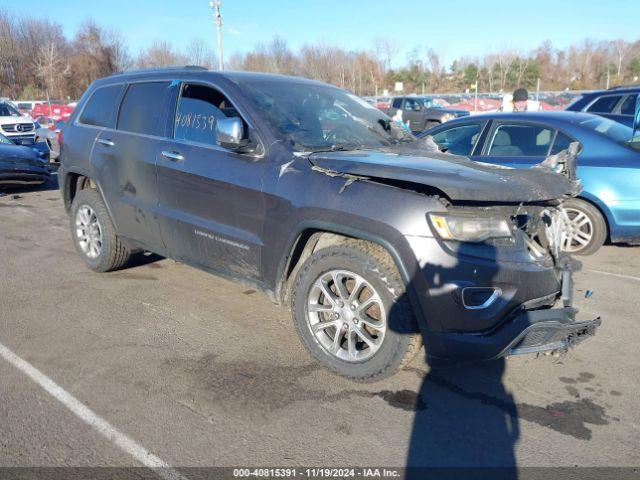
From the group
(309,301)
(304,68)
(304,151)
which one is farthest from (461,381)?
(304,68)

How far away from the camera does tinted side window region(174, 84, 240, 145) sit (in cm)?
401

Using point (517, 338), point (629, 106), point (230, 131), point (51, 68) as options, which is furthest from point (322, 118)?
point (51, 68)

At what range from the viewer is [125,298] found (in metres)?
4.73

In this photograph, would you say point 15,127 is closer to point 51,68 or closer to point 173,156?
point 173,156

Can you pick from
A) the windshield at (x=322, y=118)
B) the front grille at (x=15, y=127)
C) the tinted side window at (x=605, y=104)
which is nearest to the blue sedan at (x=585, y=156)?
the windshield at (x=322, y=118)

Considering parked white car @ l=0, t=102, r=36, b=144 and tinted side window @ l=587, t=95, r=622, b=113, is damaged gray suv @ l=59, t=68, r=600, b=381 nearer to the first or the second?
tinted side window @ l=587, t=95, r=622, b=113

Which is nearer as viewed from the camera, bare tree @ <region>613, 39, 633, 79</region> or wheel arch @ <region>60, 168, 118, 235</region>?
wheel arch @ <region>60, 168, 118, 235</region>

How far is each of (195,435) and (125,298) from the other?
2.26m

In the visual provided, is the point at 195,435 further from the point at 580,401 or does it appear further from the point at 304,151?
the point at 580,401

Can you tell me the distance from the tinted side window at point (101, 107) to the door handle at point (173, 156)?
106 cm

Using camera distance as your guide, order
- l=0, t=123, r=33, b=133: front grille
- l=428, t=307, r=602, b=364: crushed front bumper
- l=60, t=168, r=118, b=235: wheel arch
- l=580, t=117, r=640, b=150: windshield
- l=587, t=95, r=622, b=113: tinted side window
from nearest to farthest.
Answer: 1. l=428, t=307, r=602, b=364: crushed front bumper
2. l=60, t=168, r=118, b=235: wheel arch
3. l=580, t=117, r=640, b=150: windshield
4. l=587, t=95, r=622, b=113: tinted side window
5. l=0, t=123, r=33, b=133: front grille

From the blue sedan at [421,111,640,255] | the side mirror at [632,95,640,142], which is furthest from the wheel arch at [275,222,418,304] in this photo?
the side mirror at [632,95,640,142]

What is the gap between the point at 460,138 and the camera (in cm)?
656

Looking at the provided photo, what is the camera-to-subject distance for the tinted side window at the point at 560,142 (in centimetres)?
582
